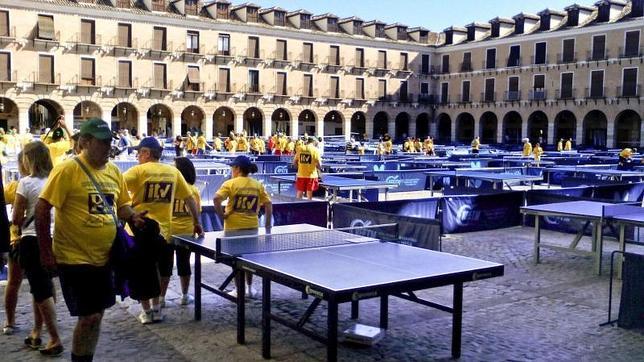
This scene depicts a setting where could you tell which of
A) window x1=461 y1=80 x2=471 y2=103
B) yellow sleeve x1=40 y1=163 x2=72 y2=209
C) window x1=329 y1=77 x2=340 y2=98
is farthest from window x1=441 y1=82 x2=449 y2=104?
yellow sleeve x1=40 y1=163 x2=72 y2=209

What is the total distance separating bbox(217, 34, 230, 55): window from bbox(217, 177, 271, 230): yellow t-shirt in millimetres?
45639

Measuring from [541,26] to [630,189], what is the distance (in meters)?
42.0

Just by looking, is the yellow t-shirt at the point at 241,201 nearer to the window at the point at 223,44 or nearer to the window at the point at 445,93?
the window at the point at 223,44

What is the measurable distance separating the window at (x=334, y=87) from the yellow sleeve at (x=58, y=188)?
53121mm

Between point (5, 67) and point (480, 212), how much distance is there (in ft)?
128

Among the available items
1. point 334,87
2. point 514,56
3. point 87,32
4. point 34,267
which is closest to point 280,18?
point 334,87

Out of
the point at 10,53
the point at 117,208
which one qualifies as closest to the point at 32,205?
the point at 117,208

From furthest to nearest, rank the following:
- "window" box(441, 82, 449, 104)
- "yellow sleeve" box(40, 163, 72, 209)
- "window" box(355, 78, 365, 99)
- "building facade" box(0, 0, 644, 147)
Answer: "window" box(441, 82, 449, 104), "window" box(355, 78, 365, 99), "building facade" box(0, 0, 644, 147), "yellow sleeve" box(40, 163, 72, 209)

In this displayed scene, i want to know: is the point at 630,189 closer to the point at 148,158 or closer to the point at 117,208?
the point at 148,158

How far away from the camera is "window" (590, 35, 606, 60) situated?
4941 cm

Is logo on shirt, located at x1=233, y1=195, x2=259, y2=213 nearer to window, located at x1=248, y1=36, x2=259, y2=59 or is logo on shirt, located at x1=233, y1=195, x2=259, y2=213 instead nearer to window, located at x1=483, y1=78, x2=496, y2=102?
window, located at x1=248, y1=36, x2=259, y2=59

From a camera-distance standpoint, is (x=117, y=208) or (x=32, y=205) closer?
(x=117, y=208)

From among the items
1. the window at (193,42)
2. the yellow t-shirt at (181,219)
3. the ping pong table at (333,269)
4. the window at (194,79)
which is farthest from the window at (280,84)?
the ping pong table at (333,269)

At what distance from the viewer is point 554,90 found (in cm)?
5288
